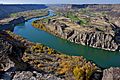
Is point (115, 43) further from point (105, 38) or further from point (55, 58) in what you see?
point (55, 58)

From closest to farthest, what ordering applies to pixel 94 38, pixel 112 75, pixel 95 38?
1. pixel 112 75
2. pixel 94 38
3. pixel 95 38

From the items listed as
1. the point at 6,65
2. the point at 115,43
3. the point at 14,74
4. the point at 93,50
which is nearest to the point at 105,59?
the point at 93,50

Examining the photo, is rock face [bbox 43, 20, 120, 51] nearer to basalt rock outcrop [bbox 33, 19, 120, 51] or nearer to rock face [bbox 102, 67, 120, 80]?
basalt rock outcrop [bbox 33, 19, 120, 51]

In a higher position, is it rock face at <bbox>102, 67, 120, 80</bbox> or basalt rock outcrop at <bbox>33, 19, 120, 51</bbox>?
rock face at <bbox>102, 67, 120, 80</bbox>

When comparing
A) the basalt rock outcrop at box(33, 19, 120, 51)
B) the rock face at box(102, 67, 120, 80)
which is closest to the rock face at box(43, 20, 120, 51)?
the basalt rock outcrop at box(33, 19, 120, 51)

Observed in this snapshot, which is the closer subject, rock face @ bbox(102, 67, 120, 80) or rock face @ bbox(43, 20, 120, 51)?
rock face @ bbox(102, 67, 120, 80)

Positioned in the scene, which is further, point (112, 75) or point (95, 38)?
point (95, 38)

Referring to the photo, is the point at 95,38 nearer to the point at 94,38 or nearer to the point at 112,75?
the point at 94,38

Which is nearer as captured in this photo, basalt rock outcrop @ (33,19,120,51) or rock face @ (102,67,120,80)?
rock face @ (102,67,120,80)

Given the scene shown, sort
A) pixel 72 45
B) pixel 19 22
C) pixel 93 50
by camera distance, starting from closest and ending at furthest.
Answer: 1. pixel 93 50
2. pixel 72 45
3. pixel 19 22

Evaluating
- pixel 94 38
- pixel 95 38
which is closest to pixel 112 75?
pixel 94 38

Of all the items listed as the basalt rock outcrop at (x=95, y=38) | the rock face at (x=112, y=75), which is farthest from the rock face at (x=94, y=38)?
the rock face at (x=112, y=75)
